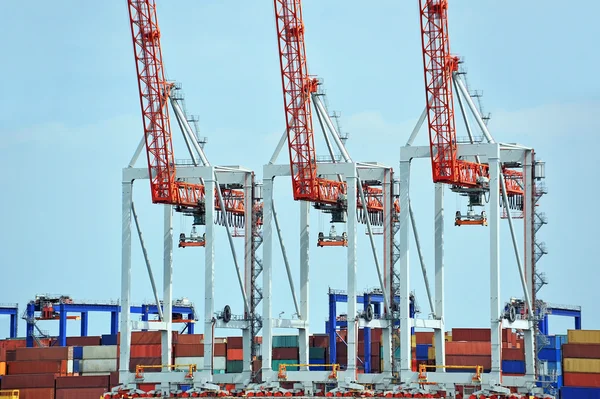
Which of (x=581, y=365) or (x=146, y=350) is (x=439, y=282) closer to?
(x=581, y=365)

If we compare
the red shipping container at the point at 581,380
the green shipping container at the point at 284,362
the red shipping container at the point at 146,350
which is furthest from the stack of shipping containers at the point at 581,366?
the red shipping container at the point at 146,350

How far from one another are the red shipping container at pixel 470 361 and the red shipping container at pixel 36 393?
82.9 feet

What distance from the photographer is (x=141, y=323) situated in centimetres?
8369

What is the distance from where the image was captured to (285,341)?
3546 inches

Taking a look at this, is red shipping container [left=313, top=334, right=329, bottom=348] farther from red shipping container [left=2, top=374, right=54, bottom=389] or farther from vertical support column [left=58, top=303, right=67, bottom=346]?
vertical support column [left=58, top=303, right=67, bottom=346]

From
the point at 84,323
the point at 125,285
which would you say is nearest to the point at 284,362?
the point at 125,285

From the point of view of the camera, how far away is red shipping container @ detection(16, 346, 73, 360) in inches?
3622

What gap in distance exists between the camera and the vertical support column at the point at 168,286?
84.8m

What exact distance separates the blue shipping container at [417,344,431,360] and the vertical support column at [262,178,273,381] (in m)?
12.7

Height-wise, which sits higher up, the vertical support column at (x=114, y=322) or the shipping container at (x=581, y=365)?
the vertical support column at (x=114, y=322)

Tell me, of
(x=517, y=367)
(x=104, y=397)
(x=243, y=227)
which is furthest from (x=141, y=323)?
(x=517, y=367)

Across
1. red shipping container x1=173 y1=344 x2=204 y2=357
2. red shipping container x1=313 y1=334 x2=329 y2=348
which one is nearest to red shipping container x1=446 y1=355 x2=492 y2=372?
red shipping container x1=313 y1=334 x2=329 y2=348

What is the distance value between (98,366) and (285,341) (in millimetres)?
14025

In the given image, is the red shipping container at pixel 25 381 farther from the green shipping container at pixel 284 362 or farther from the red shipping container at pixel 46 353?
the green shipping container at pixel 284 362
